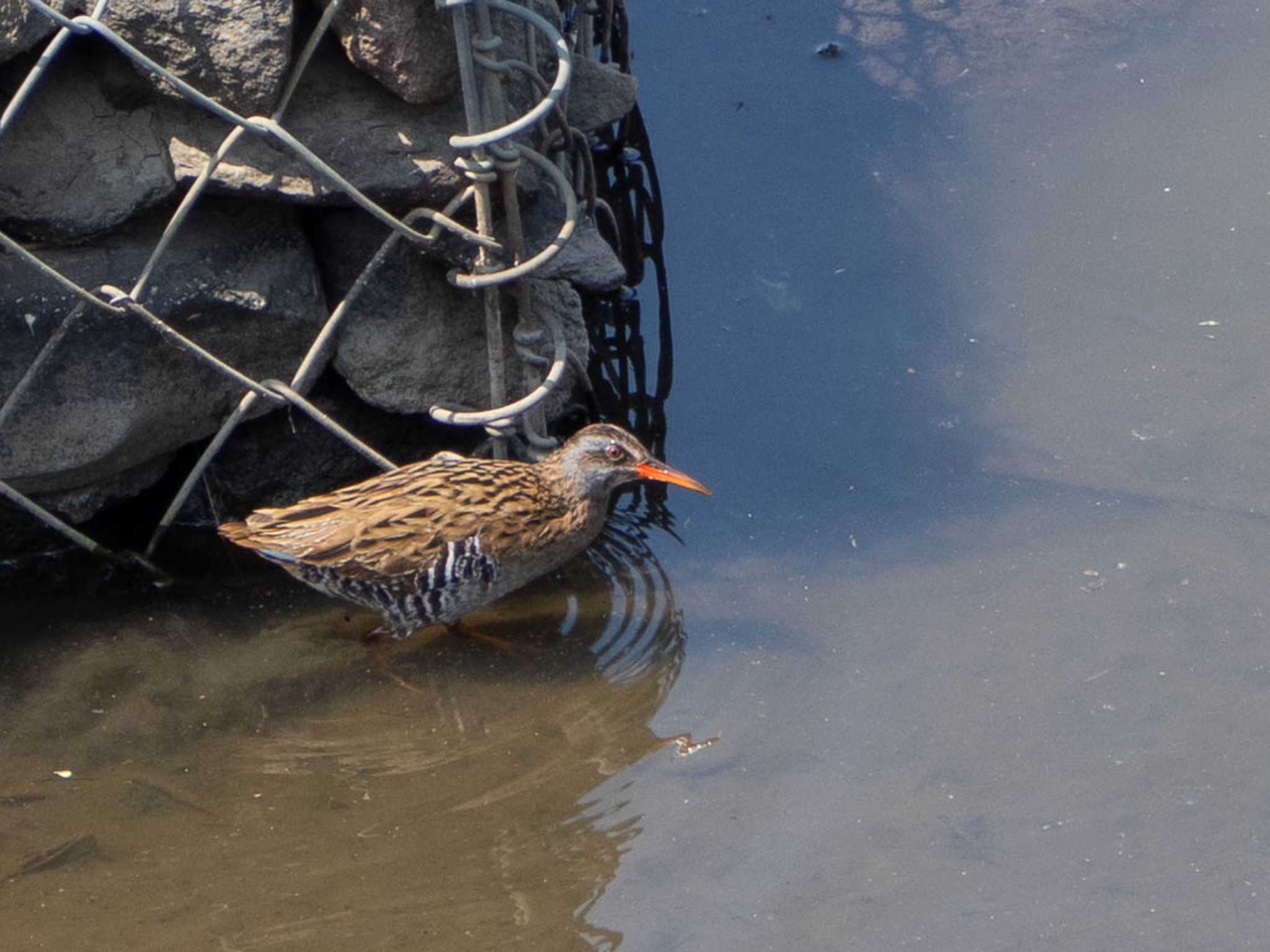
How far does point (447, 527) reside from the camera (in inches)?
193

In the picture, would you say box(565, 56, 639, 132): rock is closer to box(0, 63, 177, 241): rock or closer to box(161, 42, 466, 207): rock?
box(161, 42, 466, 207): rock

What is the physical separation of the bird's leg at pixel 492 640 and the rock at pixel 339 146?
1287 mm

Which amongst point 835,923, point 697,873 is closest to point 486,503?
point 697,873

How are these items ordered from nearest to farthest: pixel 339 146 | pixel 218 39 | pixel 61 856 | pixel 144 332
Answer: pixel 61 856, pixel 218 39, pixel 339 146, pixel 144 332

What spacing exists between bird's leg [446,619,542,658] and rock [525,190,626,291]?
1.11m

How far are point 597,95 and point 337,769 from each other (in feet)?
8.23

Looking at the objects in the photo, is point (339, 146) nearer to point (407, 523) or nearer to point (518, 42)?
point (518, 42)

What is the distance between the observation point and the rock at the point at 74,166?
4.63 m

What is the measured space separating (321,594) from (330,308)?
2.94 ft

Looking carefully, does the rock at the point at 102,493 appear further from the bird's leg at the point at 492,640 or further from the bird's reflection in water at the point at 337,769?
the bird's leg at the point at 492,640

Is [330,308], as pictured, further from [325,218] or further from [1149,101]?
[1149,101]

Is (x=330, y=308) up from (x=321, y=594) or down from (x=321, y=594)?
up

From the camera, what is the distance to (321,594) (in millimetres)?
5273

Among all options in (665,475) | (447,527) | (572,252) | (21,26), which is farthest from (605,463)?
(21,26)
